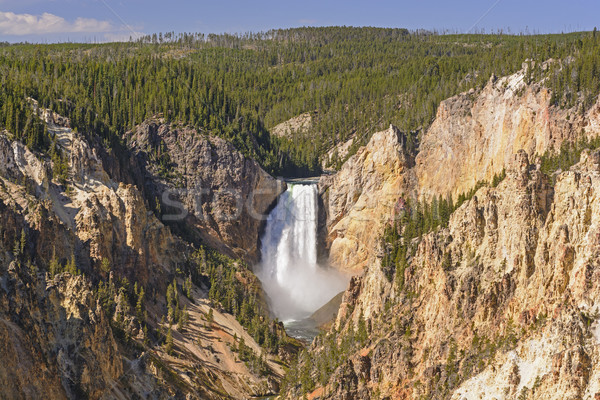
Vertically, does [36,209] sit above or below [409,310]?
above

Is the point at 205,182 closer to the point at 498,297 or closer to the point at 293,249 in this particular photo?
the point at 293,249

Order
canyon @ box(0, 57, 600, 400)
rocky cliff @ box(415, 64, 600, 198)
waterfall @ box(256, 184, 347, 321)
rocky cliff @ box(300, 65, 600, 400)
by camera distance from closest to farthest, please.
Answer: rocky cliff @ box(300, 65, 600, 400), canyon @ box(0, 57, 600, 400), rocky cliff @ box(415, 64, 600, 198), waterfall @ box(256, 184, 347, 321)

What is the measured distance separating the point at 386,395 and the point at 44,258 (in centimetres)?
4578

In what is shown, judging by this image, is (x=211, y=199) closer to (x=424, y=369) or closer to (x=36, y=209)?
(x=36, y=209)

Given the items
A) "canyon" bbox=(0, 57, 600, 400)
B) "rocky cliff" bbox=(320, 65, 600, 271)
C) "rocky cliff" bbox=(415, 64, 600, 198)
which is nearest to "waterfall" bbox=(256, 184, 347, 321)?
"canyon" bbox=(0, 57, 600, 400)

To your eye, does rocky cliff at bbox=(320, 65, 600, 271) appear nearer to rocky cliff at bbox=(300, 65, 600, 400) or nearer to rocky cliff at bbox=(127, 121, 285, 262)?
rocky cliff at bbox=(300, 65, 600, 400)

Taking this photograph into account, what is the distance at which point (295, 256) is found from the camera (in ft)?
605

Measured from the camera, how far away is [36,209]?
123 meters

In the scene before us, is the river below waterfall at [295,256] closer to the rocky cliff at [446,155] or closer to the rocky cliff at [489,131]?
the rocky cliff at [446,155]

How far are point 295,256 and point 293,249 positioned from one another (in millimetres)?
1447

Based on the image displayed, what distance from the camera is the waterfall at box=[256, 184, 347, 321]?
176 metres

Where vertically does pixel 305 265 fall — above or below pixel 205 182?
below

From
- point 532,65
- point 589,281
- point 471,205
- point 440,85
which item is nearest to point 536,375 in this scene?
point 589,281

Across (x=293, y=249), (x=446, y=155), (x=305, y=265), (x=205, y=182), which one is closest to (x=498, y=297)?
(x=446, y=155)
